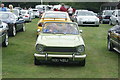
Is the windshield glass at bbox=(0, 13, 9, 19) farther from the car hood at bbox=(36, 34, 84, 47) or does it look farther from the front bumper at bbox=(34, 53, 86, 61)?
the front bumper at bbox=(34, 53, 86, 61)

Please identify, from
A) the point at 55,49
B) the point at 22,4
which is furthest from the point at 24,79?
the point at 22,4

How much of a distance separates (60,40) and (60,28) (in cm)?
118

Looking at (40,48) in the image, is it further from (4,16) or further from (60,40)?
(4,16)

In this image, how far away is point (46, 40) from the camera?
920 centimetres

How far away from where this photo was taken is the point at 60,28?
1033cm

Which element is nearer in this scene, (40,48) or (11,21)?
(40,48)

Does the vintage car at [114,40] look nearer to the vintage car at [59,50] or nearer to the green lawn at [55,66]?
the green lawn at [55,66]

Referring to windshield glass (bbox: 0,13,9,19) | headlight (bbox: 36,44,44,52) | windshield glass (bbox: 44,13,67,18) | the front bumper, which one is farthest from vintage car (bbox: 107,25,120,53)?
windshield glass (bbox: 0,13,9,19)

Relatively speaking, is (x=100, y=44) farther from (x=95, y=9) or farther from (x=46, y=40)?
(x=95, y=9)

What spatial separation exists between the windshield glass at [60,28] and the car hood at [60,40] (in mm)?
353

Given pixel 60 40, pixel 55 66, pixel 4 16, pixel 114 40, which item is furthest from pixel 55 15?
pixel 55 66

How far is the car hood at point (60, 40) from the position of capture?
29.1ft

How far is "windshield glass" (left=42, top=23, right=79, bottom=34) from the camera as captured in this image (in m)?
10.1

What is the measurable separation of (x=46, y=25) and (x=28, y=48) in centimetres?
205
